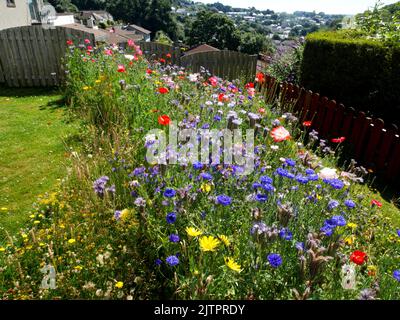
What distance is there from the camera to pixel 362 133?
213 inches

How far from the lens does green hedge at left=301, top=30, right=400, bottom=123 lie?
596 centimetres

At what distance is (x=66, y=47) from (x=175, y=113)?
5887mm

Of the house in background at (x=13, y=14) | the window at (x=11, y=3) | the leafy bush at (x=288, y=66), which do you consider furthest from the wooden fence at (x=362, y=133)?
the window at (x=11, y=3)

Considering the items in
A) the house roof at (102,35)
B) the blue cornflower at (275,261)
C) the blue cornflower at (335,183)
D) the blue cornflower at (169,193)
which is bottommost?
the house roof at (102,35)

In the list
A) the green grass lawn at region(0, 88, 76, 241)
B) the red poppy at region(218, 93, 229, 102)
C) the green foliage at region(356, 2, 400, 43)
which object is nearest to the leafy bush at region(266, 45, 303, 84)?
the green foliage at region(356, 2, 400, 43)

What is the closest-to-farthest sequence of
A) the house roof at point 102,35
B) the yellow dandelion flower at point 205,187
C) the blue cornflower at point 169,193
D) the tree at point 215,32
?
the blue cornflower at point 169,193 → the yellow dandelion flower at point 205,187 → the house roof at point 102,35 → the tree at point 215,32

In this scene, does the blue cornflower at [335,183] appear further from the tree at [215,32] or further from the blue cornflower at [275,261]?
the tree at [215,32]

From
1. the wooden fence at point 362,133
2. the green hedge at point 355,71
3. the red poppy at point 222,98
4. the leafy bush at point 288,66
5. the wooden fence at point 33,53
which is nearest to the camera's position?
the red poppy at point 222,98

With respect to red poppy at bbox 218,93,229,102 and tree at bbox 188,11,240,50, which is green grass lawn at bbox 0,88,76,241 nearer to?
red poppy at bbox 218,93,229,102

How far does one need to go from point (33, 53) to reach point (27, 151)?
468 cm

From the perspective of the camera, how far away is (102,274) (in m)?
2.45
